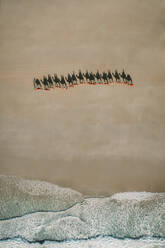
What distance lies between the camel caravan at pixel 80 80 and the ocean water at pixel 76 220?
2.89 ft

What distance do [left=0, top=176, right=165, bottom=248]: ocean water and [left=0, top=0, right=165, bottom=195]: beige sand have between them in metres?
0.25

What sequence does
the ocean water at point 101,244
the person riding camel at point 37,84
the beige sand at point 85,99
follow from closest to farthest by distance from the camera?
the ocean water at point 101,244 < the beige sand at point 85,99 < the person riding camel at point 37,84

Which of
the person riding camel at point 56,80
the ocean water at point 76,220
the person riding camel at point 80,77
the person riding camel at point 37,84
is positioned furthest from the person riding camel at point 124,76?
the ocean water at point 76,220

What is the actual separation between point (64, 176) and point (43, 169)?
193 mm

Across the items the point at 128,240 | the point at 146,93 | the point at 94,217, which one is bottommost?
the point at 128,240

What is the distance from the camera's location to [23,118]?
7.25 feet

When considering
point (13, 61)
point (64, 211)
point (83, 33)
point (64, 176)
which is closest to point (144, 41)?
point (83, 33)

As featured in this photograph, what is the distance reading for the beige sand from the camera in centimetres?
209

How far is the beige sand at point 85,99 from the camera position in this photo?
209cm

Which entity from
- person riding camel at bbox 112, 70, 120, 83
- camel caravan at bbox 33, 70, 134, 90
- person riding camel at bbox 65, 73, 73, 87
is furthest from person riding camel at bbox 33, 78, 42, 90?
person riding camel at bbox 112, 70, 120, 83

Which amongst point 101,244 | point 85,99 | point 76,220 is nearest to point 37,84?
point 85,99

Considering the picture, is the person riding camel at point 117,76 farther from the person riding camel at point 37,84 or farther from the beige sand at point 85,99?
the person riding camel at point 37,84

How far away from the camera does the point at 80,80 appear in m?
2.16

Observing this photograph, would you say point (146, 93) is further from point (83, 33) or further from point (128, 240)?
point (128, 240)
